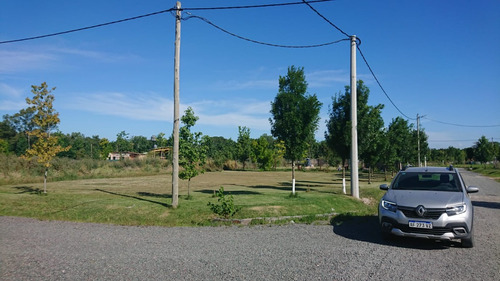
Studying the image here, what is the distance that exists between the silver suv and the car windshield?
0.07ft

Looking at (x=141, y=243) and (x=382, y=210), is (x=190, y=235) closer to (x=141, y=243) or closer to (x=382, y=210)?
(x=141, y=243)

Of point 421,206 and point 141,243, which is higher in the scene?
point 421,206

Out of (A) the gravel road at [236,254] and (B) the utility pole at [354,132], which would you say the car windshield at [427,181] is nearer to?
(A) the gravel road at [236,254]

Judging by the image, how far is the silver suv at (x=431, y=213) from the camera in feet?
22.4

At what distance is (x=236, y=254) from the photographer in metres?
6.52

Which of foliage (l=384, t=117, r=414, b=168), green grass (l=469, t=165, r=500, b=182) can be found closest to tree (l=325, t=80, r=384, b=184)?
foliage (l=384, t=117, r=414, b=168)

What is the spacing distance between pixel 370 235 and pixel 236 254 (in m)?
3.80

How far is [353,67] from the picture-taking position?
52.5 feet

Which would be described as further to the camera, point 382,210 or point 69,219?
point 69,219

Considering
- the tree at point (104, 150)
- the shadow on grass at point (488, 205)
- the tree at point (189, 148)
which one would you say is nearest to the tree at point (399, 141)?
the shadow on grass at point (488, 205)

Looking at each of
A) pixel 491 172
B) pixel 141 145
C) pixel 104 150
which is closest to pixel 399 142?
pixel 491 172

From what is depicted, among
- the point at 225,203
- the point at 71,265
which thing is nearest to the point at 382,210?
the point at 225,203

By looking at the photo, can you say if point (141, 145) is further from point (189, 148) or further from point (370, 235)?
point (370, 235)

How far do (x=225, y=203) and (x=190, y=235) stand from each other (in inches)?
105
